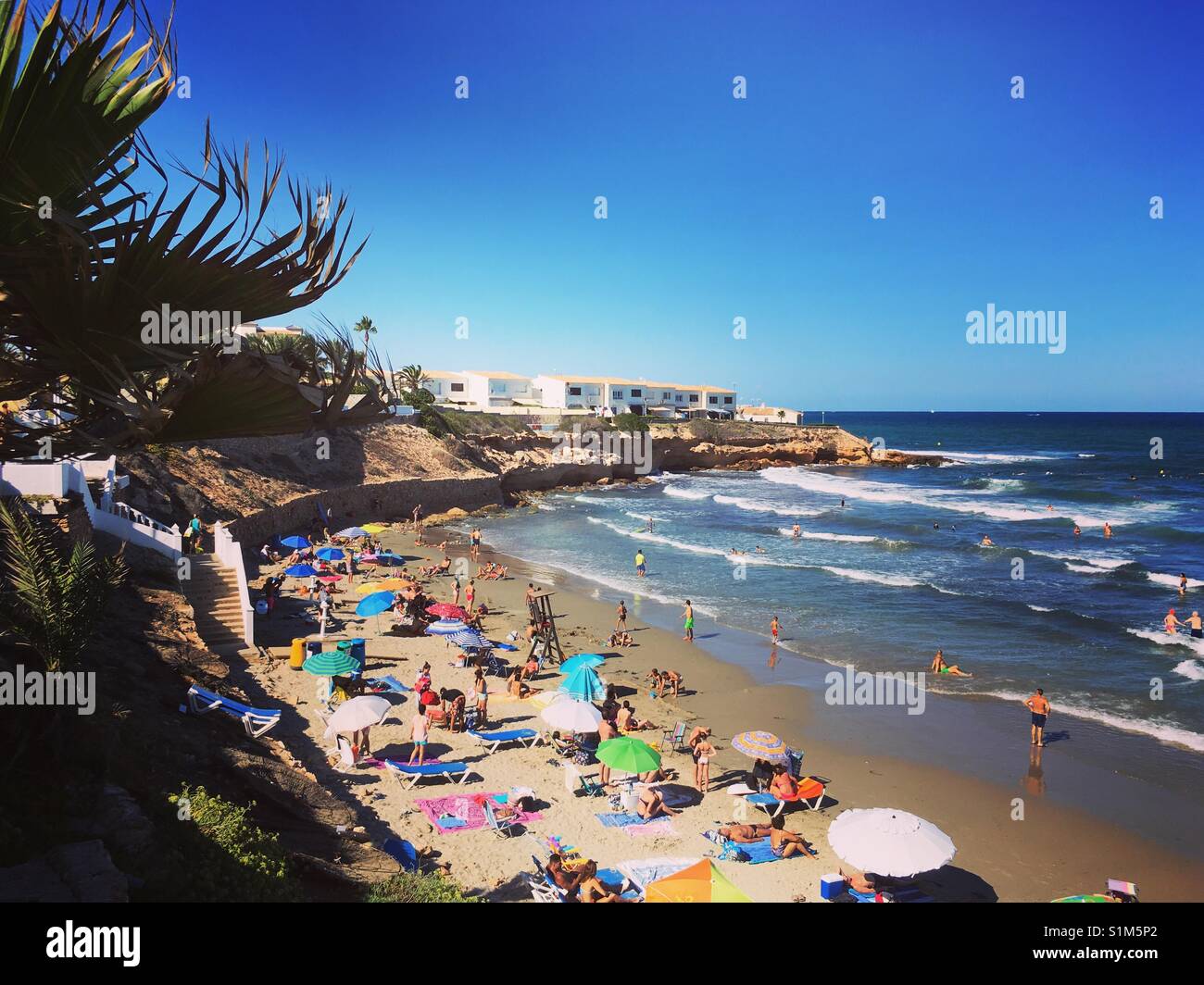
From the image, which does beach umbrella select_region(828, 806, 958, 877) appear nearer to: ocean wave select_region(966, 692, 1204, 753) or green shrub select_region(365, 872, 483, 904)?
green shrub select_region(365, 872, 483, 904)

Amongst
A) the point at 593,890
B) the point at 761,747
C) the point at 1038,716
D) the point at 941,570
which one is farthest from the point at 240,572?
the point at 941,570

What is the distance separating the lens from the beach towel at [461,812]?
12.0 m

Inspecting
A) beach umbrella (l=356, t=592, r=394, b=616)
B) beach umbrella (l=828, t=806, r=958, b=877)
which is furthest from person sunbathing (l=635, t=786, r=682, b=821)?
beach umbrella (l=356, t=592, r=394, b=616)

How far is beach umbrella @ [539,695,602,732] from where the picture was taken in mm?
14477

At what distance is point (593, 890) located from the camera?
32.5 ft

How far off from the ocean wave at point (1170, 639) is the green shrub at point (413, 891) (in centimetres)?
2384

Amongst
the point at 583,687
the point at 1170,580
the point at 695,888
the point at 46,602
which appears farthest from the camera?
the point at 1170,580

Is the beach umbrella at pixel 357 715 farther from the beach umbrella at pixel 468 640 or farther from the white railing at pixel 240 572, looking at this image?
the beach umbrella at pixel 468 640

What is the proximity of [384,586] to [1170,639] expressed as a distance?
24.2 m

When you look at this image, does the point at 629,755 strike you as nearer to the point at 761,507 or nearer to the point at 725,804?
the point at 725,804

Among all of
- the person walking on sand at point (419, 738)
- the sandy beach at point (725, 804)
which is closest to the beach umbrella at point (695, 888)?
the sandy beach at point (725, 804)

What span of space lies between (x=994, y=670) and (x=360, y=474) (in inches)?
1389

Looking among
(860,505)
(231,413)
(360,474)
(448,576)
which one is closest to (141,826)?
(231,413)
